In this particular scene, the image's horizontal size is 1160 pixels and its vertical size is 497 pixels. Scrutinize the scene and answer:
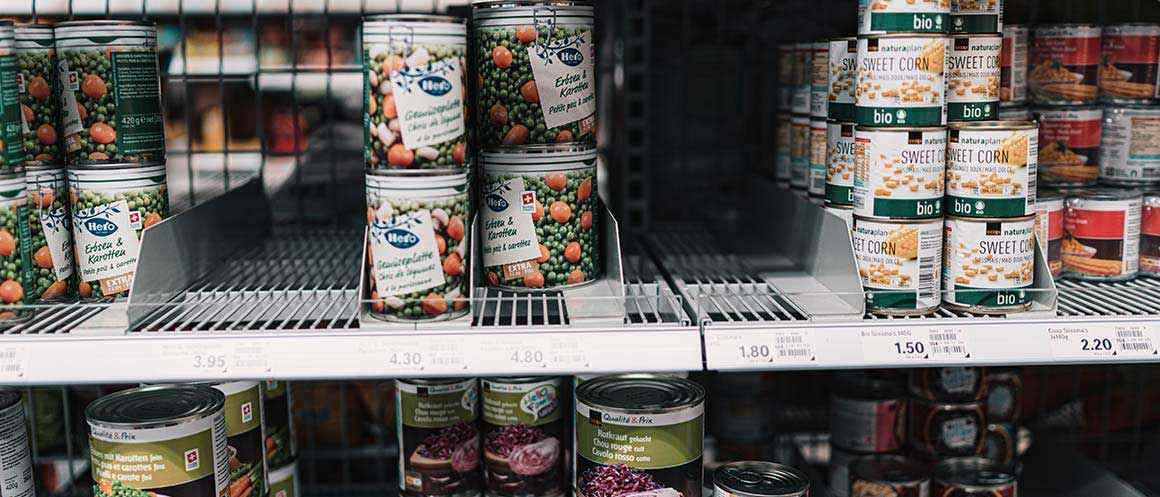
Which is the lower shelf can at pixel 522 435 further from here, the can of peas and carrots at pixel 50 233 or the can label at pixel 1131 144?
the can label at pixel 1131 144

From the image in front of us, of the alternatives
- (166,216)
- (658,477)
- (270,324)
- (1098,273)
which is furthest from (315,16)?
(1098,273)

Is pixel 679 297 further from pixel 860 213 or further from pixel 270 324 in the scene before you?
pixel 270 324

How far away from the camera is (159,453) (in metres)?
1.28

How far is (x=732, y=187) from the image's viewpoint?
2062 mm

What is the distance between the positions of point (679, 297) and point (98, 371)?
0.73 meters

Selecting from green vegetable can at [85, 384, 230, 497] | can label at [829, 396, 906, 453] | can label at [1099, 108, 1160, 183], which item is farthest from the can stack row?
can label at [1099, 108, 1160, 183]

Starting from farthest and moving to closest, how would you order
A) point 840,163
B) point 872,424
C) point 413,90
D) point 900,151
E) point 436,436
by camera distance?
point 872,424, point 436,436, point 840,163, point 900,151, point 413,90

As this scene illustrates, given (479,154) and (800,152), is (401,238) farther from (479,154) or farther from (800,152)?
(800,152)

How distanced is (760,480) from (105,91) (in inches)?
41.5

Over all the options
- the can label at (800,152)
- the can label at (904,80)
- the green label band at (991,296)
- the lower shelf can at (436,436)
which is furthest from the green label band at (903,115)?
the lower shelf can at (436,436)

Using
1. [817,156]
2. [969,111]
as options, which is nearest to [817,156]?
[817,156]

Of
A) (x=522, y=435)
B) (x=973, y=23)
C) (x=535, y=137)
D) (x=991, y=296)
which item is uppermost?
(x=973, y=23)

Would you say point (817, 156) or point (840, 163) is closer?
point (840, 163)

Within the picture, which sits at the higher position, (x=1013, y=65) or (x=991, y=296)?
(x=1013, y=65)
